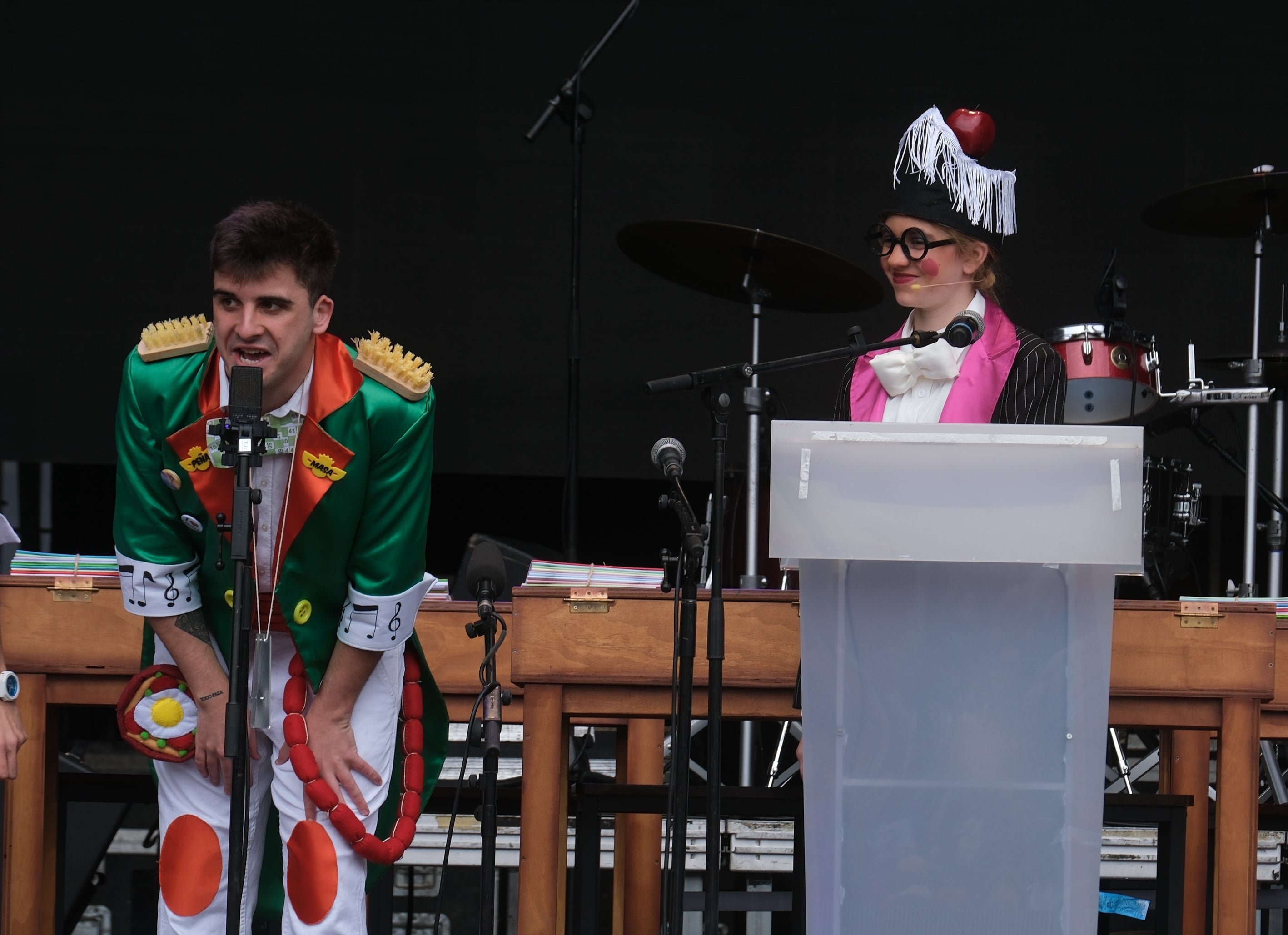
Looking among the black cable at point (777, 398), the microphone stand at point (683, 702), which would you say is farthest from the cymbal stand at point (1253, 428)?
the microphone stand at point (683, 702)

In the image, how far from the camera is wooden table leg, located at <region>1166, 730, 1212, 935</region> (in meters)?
3.46

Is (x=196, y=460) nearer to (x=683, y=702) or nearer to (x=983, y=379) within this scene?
(x=683, y=702)

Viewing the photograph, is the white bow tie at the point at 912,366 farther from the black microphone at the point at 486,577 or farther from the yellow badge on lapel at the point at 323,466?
the yellow badge on lapel at the point at 323,466

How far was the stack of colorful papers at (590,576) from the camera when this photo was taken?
292 centimetres

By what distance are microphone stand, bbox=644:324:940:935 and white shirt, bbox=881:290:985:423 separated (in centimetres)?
24

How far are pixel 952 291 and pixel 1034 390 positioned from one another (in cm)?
24

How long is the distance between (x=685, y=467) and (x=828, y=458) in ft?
10.2

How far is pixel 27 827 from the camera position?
9.74 ft

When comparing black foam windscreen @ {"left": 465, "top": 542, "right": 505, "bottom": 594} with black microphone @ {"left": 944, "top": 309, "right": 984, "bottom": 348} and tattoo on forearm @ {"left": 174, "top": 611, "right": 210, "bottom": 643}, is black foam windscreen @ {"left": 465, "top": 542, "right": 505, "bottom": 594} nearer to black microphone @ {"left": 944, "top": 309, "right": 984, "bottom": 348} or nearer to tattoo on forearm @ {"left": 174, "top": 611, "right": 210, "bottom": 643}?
tattoo on forearm @ {"left": 174, "top": 611, "right": 210, "bottom": 643}

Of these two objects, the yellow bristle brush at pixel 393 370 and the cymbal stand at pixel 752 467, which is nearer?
the yellow bristle brush at pixel 393 370

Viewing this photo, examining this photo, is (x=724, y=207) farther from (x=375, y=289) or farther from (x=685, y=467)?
(x=375, y=289)

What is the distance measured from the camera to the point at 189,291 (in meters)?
5.15

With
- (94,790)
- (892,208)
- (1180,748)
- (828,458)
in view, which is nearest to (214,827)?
(828,458)

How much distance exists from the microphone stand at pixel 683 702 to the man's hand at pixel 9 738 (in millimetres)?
1020
